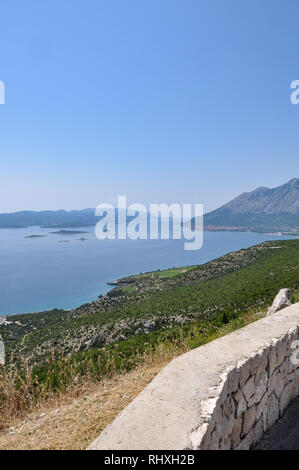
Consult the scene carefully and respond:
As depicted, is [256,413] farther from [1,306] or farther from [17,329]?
[1,306]

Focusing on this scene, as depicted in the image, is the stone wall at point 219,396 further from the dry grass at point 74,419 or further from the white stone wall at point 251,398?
the dry grass at point 74,419

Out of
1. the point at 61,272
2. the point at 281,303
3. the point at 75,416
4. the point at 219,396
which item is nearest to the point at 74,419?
the point at 75,416

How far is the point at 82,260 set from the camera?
13500 centimetres

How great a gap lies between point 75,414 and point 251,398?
6.37 ft

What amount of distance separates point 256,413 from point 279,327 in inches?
53.5

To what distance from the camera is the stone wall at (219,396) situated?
2.34 m

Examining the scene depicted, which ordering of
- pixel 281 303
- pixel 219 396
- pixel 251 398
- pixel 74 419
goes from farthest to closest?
pixel 281 303
pixel 74 419
pixel 251 398
pixel 219 396

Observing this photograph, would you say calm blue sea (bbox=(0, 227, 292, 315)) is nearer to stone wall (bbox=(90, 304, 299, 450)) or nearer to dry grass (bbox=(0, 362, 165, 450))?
dry grass (bbox=(0, 362, 165, 450))

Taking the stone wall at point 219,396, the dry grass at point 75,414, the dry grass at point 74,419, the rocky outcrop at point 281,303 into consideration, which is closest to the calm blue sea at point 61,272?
the rocky outcrop at point 281,303

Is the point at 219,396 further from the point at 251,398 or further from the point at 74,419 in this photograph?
the point at 74,419

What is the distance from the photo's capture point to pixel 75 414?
3.48 metres

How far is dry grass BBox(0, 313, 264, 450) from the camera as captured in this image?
118 inches

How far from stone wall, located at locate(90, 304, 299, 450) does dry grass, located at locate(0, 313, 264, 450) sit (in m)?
0.77
